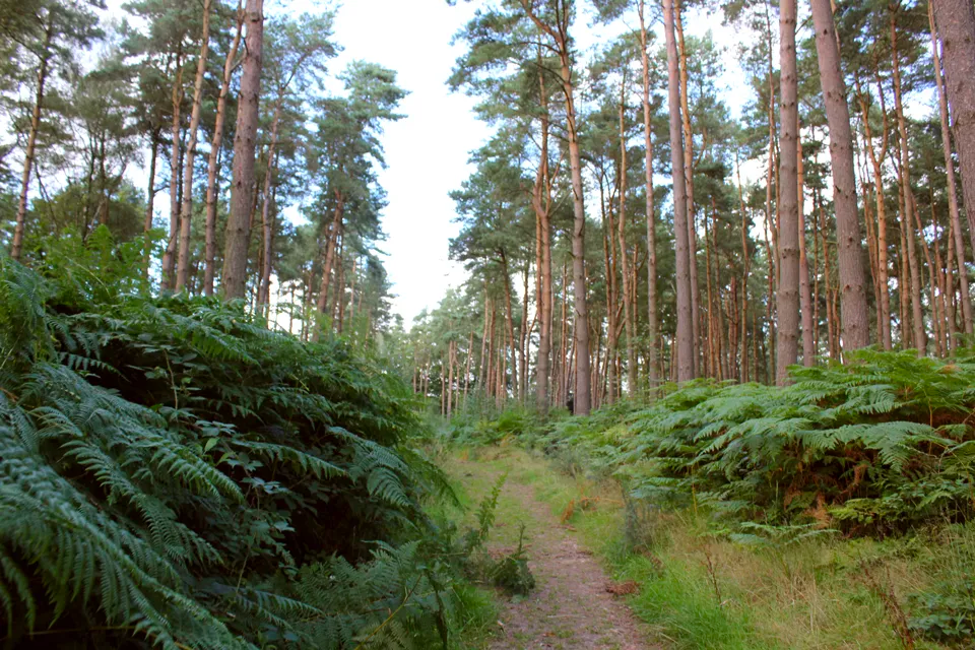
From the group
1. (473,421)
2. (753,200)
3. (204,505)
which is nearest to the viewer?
(204,505)

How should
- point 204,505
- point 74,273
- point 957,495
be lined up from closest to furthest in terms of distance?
1. point 204,505
2. point 74,273
3. point 957,495

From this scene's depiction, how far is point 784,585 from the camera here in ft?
10.6

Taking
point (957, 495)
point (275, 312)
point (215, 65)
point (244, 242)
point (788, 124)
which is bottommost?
point (957, 495)

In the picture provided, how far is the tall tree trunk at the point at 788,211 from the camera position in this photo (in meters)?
7.98

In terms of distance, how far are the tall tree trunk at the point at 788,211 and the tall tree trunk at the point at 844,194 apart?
0.98m

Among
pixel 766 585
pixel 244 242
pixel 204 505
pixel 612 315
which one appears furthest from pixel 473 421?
pixel 204 505

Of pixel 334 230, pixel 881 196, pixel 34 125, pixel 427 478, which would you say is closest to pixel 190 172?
Result: pixel 34 125

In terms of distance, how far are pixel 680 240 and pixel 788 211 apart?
3711 mm

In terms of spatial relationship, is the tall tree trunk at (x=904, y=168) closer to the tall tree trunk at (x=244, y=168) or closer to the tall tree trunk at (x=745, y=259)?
the tall tree trunk at (x=745, y=259)

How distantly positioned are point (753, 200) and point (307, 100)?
19.6 meters

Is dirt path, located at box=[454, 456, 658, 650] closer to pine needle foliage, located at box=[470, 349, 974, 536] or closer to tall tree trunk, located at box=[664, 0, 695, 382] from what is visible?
pine needle foliage, located at box=[470, 349, 974, 536]

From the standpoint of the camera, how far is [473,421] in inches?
757

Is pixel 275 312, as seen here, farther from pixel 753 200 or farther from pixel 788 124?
pixel 753 200

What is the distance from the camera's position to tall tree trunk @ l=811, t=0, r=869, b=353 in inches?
257
